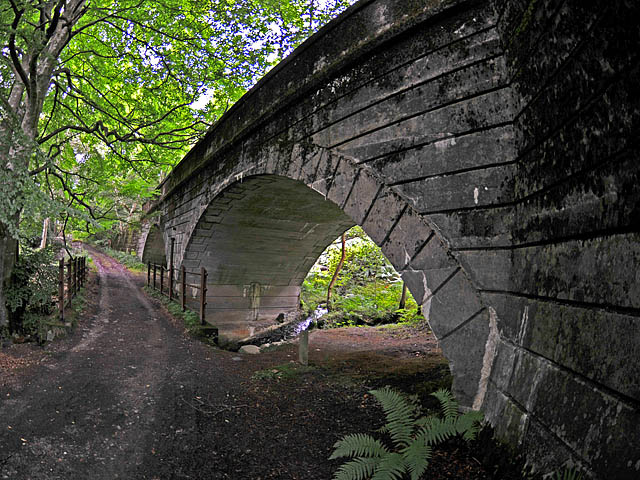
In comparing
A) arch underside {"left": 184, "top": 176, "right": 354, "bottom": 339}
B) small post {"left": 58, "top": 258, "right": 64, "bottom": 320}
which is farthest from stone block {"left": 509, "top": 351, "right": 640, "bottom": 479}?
small post {"left": 58, "top": 258, "right": 64, "bottom": 320}

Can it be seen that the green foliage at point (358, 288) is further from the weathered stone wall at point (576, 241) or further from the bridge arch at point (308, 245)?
the weathered stone wall at point (576, 241)

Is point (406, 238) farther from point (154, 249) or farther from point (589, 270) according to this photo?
point (154, 249)

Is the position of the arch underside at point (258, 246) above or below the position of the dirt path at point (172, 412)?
above

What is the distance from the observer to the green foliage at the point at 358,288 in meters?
12.9

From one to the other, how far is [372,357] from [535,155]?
4945 millimetres

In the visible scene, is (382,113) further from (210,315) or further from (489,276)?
(210,315)

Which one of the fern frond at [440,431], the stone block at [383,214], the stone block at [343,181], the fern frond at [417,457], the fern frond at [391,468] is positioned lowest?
the fern frond at [391,468]

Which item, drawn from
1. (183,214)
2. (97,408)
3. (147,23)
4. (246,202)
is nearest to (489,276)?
(97,408)

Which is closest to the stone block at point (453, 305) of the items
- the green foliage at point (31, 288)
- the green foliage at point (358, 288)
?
the green foliage at point (31, 288)

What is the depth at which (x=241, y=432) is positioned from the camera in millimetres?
3613

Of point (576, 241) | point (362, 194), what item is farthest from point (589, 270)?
point (362, 194)

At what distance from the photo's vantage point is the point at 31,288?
20.9ft

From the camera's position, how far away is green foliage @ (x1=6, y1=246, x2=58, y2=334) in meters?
6.13

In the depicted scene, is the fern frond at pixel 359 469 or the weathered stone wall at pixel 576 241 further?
the fern frond at pixel 359 469
